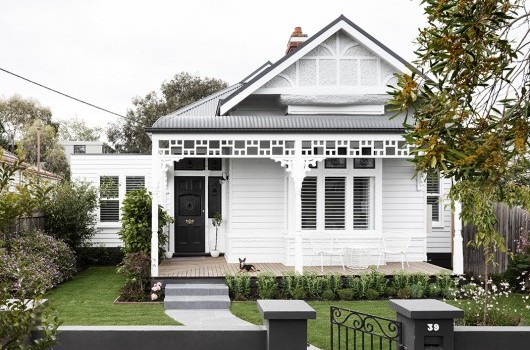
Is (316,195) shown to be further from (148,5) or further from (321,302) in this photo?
(148,5)

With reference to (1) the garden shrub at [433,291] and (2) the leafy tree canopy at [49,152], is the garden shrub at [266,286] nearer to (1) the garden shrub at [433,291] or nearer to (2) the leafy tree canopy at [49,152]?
(1) the garden shrub at [433,291]

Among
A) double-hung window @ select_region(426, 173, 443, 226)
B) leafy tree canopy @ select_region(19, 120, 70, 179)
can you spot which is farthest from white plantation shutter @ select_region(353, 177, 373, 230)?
leafy tree canopy @ select_region(19, 120, 70, 179)

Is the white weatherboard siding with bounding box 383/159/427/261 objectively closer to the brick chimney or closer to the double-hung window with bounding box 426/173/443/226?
the double-hung window with bounding box 426/173/443/226

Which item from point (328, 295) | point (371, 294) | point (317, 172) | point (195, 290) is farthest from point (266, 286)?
point (317, 172)

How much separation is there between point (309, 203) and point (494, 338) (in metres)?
Answer: 9.54

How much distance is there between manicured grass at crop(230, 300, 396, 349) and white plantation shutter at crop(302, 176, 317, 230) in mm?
2978

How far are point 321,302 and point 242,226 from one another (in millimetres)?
3665

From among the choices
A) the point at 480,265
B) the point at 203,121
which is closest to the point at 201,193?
the point at 203,121

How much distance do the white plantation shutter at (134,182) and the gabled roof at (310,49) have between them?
4.81 m

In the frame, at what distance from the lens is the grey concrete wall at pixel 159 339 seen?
17.5 ft

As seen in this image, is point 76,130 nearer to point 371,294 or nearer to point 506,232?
point 506,232

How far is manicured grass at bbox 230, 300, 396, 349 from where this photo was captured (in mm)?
9038

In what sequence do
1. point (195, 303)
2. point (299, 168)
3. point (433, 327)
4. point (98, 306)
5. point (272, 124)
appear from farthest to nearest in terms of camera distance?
point (272, 124)
point (299, 168)
point (195, 303)
point (98, 306)
point (433, 327)

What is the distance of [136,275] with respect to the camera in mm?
12727
